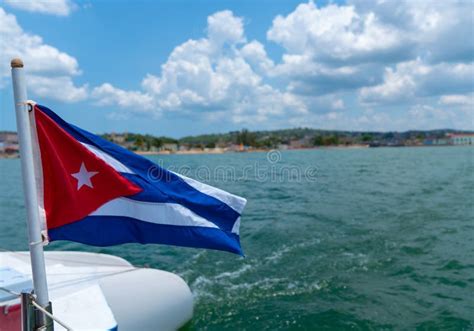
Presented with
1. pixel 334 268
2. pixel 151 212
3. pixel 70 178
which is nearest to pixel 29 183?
pixel 70 178

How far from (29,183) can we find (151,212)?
1253 mm

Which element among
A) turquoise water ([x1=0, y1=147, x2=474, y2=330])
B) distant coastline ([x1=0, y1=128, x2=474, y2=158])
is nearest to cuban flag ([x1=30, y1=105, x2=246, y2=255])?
turquoise water ([x1=0, y1=147, x2=474, y2=330])

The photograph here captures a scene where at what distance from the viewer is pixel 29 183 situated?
8.11 ft

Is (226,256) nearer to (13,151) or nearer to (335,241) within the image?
(335,241)

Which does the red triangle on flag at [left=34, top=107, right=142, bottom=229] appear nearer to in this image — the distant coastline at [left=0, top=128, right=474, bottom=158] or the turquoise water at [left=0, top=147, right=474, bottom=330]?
the turquoise water at [left=0, top=147, right=474, bottom=330]

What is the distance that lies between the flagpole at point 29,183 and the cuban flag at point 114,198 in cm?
33

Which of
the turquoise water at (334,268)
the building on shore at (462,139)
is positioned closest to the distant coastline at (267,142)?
the building on shore at (462,139)

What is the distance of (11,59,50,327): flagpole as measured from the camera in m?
2.43

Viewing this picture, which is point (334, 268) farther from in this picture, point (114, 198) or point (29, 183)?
point (29, 183)

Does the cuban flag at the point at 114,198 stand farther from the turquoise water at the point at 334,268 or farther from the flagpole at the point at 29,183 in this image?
the turquoise water at the point at 334,268

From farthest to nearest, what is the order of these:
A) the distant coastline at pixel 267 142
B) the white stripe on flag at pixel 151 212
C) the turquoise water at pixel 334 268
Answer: the distant coastline at pixel 267 142, the turquoise water at pixel 334 268, the white stripe on flag at pixel 151 212

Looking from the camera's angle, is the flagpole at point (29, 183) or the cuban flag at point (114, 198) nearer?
the flagpole at point (29, 183)

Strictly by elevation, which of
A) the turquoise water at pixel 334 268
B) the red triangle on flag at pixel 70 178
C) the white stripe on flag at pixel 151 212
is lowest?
the turquoise water at pixel 334 268

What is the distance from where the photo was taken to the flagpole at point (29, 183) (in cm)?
243
